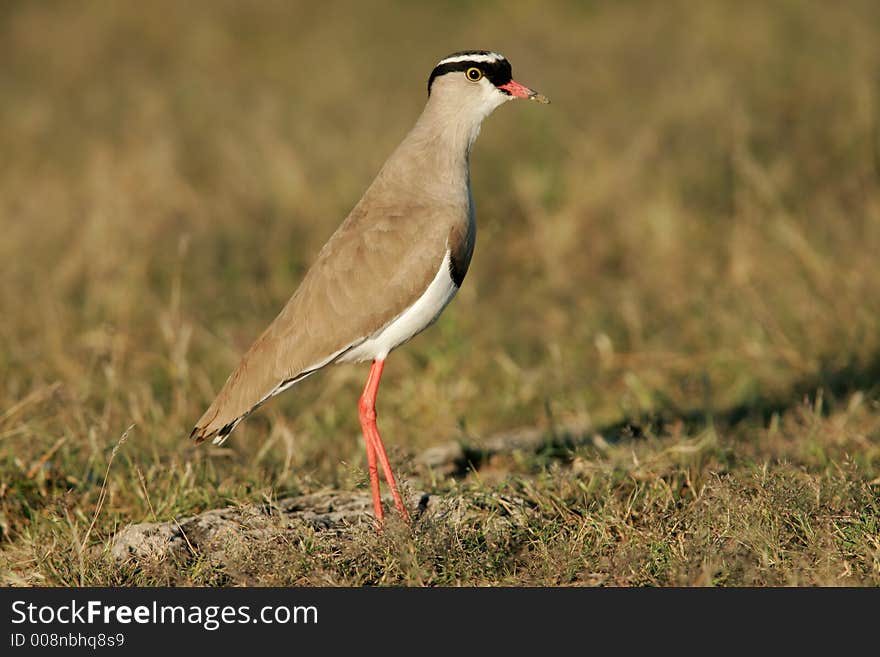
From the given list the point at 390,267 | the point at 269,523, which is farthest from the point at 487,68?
the point at 269,523

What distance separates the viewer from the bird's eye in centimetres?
459

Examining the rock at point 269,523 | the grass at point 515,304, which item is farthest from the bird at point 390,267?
the grass at point 515,304

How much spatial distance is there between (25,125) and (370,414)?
21.9 ft

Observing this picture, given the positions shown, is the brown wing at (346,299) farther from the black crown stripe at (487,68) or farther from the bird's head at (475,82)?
the black crown stripe at (487,68)

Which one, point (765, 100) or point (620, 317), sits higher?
point (765, 100)

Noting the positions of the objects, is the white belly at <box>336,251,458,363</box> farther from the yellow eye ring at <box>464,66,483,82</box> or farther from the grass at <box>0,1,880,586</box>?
the yellow eye ring at <box>464,66,483,82</box>

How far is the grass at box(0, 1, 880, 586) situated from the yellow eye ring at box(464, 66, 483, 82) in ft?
5.03

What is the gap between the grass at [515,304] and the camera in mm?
3908

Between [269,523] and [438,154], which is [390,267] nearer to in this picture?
[438,154]

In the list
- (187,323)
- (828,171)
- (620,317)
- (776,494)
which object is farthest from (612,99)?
(776,494)

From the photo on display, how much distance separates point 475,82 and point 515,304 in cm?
268

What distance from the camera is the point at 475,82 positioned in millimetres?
4598

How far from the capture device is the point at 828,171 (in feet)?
26.3

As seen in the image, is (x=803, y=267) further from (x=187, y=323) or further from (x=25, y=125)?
(x=25, y=125)
